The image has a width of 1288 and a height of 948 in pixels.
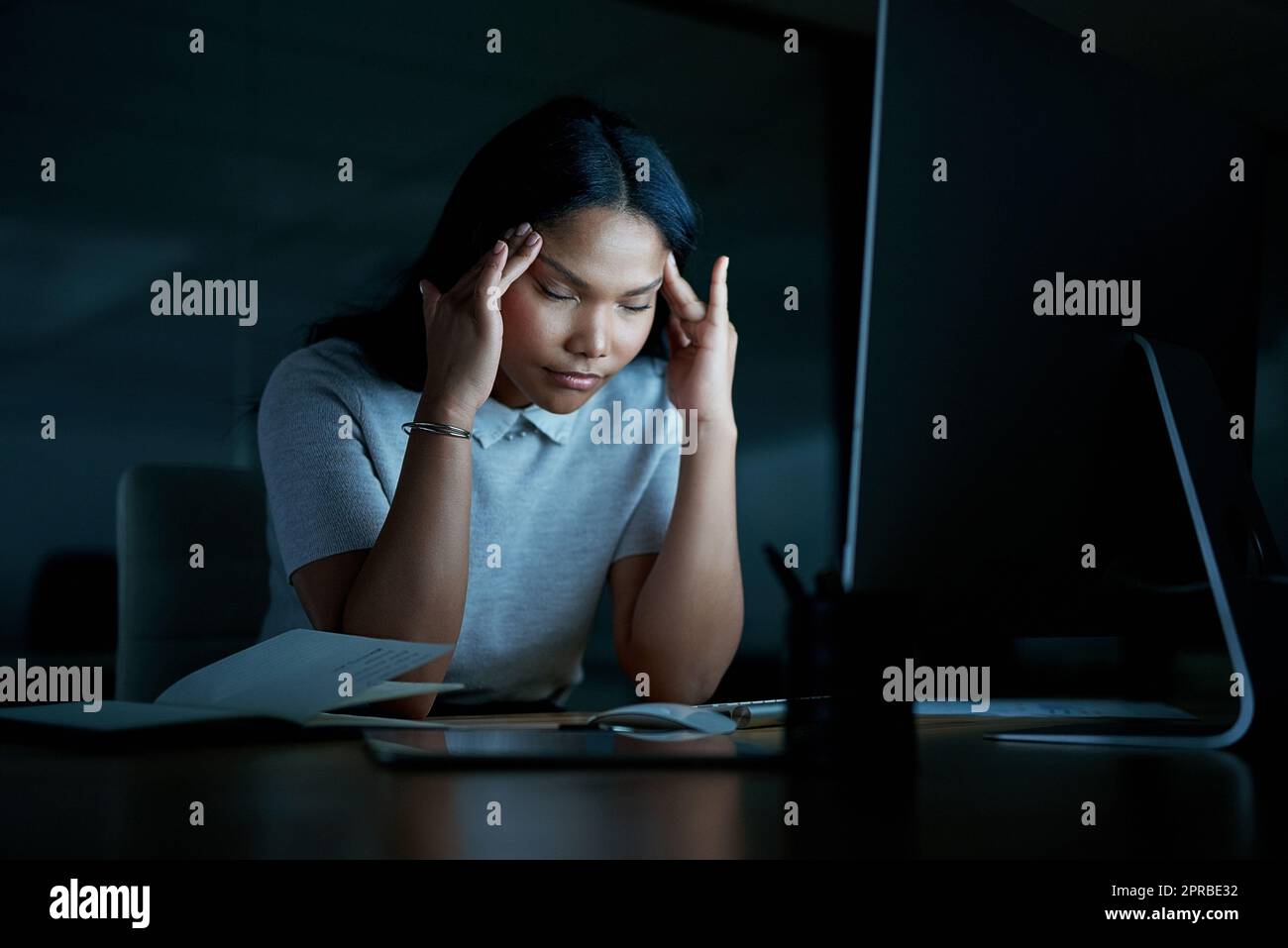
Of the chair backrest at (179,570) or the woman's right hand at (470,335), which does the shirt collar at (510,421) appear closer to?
the woman's right hand at (470,335)

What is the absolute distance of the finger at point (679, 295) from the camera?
1.29 metres

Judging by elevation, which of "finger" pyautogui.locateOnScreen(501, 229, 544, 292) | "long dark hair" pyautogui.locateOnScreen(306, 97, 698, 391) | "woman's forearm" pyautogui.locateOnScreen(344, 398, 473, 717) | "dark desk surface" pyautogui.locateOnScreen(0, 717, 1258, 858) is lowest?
"dark desk surface" pyautogui.locateOnScreen(0, 717, 1258, 858)

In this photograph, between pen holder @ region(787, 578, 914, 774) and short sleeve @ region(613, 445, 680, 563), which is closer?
pen holder @ region(787, 578, 914, 774)

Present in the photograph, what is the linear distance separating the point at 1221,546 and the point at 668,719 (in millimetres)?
398

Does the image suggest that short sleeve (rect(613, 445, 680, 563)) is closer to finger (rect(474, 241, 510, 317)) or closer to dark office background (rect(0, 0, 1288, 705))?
finger (rect(474, 241, 510, 317))

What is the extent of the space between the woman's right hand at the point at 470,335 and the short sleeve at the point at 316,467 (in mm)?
138

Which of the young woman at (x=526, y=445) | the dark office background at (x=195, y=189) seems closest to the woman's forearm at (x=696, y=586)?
the young woman at (x=526, y=445)

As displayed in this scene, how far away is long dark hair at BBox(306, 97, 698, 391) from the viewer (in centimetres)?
123

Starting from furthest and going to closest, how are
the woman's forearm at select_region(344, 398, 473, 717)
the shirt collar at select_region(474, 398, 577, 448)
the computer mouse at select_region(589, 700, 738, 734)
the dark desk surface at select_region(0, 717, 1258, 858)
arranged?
the shirt collar at select_region(474, 398, 577, 448) → the woman's forearm at select_region(344, 398, 473, 717) → the computer mouse at select_region(589, 700, 738, 734) → the dark desk surface at select_region(0, 717, 1258, 858)

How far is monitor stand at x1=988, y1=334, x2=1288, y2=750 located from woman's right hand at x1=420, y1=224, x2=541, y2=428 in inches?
25.5

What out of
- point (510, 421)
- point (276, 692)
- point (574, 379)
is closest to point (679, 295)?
point (574, 379)

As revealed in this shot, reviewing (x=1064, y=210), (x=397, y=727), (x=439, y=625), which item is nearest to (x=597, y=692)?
(x=439, y=625)

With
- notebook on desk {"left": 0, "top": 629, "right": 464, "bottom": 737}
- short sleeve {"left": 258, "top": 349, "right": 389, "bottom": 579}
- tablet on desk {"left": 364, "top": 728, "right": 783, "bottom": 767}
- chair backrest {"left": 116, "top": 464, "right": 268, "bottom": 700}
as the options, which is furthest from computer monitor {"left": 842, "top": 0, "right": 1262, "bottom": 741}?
chair backrest {"left": 116, "top": 464, "right": 268, "bottom": 700}
